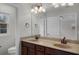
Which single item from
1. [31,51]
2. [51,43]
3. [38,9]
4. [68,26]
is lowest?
[31,51]

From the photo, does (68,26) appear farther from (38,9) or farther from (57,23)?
(38,9)

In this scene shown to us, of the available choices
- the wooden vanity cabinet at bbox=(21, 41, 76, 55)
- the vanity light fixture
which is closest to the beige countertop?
the wooden vanity cabinet at bbox=(21, 41, 76, 55)

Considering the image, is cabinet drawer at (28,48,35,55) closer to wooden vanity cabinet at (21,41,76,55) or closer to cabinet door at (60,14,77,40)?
wooden vanity cabinet at (21,41,76,55)

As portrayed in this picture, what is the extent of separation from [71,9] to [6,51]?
1137mm

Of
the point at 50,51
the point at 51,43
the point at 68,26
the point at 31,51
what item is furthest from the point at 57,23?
the point at 31,51

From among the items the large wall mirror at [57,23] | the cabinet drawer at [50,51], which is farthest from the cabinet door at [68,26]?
the cabinet drawer at [50,51]

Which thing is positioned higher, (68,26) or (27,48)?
(68,26)

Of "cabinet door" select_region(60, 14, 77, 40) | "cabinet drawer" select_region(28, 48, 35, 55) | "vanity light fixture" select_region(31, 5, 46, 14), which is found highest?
"vanity light fixture" select_region(31, 5, 46, 14)

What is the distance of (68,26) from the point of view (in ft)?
4.72

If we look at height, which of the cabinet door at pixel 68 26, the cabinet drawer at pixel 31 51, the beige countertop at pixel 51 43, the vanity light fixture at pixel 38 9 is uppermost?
the vanity light fixture at pixel 38 9

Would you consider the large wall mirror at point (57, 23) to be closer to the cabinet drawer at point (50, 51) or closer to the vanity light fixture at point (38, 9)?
the vanity light fixture at point (38, 9)

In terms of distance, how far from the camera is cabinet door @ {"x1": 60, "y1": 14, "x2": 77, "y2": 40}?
1407mm

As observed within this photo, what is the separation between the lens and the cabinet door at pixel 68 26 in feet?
4.62
